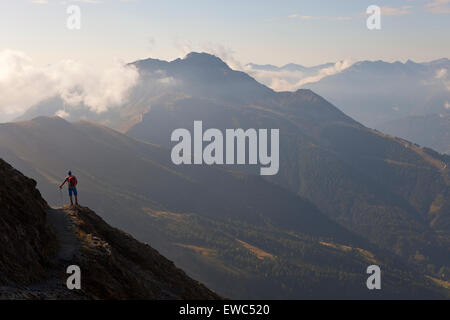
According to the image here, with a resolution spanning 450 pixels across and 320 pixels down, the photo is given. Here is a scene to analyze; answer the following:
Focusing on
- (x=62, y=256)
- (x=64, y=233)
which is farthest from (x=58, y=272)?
(x=64, y=233)

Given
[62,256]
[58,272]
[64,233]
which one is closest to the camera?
[58,272]

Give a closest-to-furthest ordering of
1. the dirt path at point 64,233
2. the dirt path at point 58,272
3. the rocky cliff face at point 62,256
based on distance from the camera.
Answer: the dirt path at point 58,272 < the rocky cliff face at point 62,256 < the dirt path at point 64,233

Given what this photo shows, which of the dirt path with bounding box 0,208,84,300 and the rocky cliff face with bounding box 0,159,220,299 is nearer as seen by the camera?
the dirt path with bounding box 0,208,84,300

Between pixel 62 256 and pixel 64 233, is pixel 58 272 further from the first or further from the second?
pixel 64 233

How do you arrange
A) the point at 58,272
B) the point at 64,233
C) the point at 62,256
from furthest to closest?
1. the point at 64,233
2. the point at 62,256
3. the point at 58,272

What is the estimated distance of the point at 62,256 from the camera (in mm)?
38219

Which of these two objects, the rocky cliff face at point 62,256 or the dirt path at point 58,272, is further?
the rocky cliff face at point 62,256

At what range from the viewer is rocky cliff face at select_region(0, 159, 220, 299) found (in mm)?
32094

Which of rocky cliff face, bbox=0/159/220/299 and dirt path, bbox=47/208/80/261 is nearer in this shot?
rocky cliff face, bbox=0/159/220/299

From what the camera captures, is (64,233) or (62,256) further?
(64,233)

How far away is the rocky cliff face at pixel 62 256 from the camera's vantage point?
32.1m

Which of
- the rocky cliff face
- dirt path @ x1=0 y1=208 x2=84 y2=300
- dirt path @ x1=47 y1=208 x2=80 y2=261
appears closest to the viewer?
dirt path @ x1=0 y1=208 x2=84 y2=300

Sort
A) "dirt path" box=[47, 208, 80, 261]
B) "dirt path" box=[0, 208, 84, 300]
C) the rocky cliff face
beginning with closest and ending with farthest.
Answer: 1. "dirt path" box=[0, 208, 84, 300]
2. the rocky cliff face
3. "dirt path" box=[47, 208, 80, 261]

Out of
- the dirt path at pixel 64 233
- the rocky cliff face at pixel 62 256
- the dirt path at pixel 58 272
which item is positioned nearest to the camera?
the dirt path at pixel 58 272
